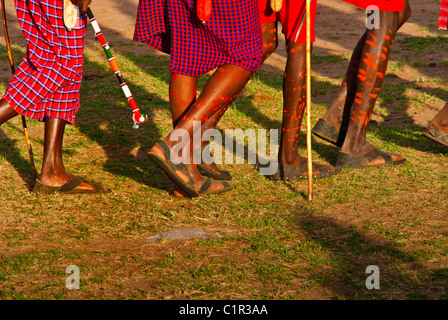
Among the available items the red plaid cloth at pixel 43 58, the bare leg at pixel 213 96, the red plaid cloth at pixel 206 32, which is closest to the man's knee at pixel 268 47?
the red plaid cloth at pixel 206 32

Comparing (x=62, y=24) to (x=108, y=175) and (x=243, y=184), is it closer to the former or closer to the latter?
(x=108, y=175)

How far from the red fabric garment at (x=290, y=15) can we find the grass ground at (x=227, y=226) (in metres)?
0.93

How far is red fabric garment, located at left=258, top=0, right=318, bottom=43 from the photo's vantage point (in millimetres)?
3598

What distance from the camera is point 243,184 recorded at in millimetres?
3738

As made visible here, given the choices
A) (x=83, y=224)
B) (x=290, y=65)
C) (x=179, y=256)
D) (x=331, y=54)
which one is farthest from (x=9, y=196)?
(x=331, y=54)

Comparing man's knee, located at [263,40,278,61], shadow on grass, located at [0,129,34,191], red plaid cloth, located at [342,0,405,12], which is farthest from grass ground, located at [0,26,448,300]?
red plaid cloth, located at [342,0,405,12]

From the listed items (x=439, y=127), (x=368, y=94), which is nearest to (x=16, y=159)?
(x=368, y=94)

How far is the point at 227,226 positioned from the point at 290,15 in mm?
1380

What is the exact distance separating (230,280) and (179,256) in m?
0.33

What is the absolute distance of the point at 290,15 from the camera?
3617 mm

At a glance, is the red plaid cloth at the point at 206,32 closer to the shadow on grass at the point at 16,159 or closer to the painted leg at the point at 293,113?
the painted leg at the point at 293,113

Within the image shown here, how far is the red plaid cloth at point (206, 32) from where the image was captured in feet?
10.5

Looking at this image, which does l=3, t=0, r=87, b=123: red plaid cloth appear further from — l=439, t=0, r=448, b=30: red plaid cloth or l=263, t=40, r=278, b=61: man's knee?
l=439, t=0, r=448, b=30: red plaid cloth

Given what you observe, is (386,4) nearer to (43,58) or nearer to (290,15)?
(290,15)
